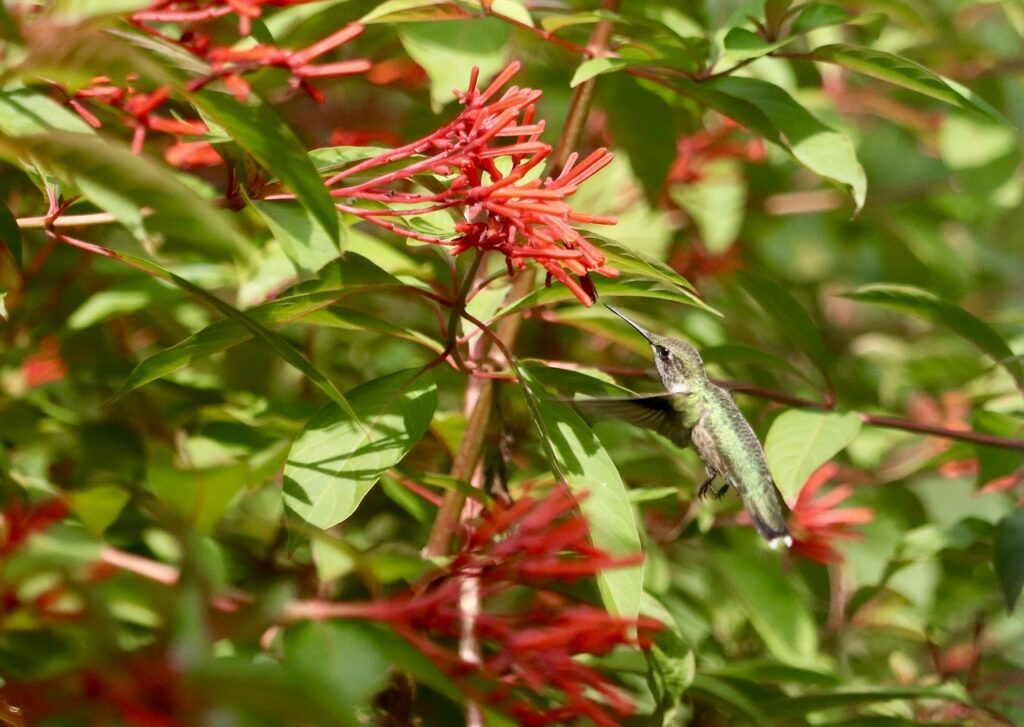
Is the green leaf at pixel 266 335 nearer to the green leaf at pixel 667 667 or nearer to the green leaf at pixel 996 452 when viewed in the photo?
the green leaf at pixel 667 667

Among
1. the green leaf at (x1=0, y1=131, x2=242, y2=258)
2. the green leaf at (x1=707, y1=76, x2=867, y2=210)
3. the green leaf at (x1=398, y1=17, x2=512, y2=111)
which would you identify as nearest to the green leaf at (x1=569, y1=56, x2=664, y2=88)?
the green leaf at (x1=707, y1=76, x2=867, y2=210)

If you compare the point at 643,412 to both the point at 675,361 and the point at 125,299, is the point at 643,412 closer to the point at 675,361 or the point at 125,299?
the point at 675,361

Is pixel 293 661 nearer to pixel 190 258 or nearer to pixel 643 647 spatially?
pixel 643 647

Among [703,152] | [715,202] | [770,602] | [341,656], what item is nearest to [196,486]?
[341,656]

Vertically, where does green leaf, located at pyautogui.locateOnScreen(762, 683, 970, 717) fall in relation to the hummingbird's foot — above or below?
below

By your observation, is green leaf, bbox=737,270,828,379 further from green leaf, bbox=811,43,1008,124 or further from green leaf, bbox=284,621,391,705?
green leaf, bbox=284,621,391,705

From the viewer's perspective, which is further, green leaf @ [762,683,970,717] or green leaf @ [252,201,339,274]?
green leaf @ [762,683,970,717]

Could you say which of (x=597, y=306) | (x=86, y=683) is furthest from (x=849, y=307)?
(x=86, y=683)
